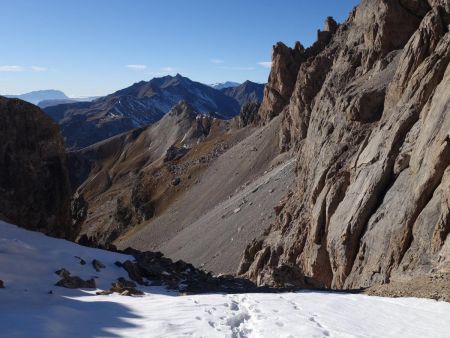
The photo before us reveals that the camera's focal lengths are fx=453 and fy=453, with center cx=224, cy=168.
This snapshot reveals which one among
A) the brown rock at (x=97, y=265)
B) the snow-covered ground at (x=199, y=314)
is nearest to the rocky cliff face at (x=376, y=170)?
the snow-covered ground at (x=199, y=314)

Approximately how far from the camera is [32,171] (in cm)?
3272

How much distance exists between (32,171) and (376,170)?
78.1 ft

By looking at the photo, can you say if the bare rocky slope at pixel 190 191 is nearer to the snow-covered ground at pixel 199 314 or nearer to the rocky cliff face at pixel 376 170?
the rocky cliff face at pixel 376 170

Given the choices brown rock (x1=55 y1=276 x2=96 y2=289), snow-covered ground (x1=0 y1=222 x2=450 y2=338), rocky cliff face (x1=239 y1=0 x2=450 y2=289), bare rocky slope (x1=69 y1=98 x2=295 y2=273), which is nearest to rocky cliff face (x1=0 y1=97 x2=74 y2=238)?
bare rocky slope (x1=69 y1=98 x2=295 y2=273)

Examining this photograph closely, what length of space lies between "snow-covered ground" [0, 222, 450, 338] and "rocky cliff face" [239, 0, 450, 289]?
5.15 meters

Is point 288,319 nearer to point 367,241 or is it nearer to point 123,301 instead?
point 123,301

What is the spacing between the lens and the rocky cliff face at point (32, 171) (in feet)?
104

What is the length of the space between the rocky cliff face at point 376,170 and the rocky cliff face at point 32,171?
15.9 m

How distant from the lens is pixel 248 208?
63281mm

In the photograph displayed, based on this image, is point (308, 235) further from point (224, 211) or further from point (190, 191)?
point (190, 191)

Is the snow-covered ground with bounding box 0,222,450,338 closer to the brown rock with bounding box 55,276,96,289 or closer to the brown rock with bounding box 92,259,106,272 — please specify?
the brown rock with bounding box 55,276,96,289

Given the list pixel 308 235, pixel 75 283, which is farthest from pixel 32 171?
pixel 308 235

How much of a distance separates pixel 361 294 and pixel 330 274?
12.6 m

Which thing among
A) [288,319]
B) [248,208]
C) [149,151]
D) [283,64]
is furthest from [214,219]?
[149,151]
